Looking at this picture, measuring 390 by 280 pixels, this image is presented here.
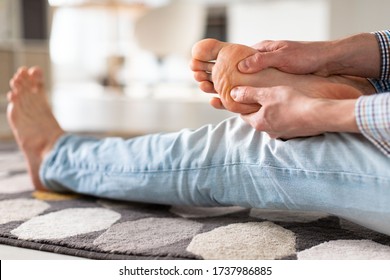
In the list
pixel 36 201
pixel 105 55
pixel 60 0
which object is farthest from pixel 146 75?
pixel 36 201

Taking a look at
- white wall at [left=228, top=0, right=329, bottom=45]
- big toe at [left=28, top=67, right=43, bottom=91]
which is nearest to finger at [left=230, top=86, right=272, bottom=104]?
big toe at [left=28, top=67, right=43, bottom=91]

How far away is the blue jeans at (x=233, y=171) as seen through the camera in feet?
2.50

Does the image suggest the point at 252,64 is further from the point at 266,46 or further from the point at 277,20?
the point at 277,20

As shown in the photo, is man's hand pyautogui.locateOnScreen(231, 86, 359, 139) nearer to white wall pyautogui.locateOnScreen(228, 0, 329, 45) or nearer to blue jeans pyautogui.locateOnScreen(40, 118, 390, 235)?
blue jeans pyautogui.locateOnScreen(40, 118, 390, 235)

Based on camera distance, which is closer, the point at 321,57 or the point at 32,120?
the point at 321,57

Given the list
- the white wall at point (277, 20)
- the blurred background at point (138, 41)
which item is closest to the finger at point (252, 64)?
the blurred background at point (138, 41)

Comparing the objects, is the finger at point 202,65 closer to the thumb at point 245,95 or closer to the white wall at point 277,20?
the thumb at point 245,95

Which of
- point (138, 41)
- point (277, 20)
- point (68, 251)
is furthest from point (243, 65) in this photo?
point (277, 20)

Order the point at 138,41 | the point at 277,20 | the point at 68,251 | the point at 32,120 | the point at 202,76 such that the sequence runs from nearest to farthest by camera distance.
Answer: the point at 68,251 < the point at 202,76 < the point at 32,120 < the point at 138,41 < the point at 277,20

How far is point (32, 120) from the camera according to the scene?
1228 millimetres

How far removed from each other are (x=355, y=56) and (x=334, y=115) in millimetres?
198

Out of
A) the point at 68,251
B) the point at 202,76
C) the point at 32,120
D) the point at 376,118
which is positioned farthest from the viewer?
the point at 32,120

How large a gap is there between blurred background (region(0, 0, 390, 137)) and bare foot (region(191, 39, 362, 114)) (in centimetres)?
164

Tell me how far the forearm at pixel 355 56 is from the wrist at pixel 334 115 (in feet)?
0.49
